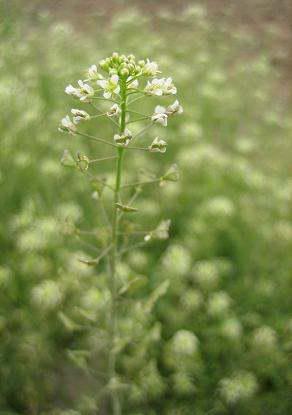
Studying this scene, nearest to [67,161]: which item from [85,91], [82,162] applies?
[82,162]

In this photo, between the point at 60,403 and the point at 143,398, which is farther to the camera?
the point at 60,403

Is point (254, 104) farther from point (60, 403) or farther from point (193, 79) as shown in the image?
point (60, 403)

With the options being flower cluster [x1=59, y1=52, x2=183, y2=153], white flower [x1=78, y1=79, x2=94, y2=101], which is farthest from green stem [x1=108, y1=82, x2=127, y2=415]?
white flower [x1=78, y1=79, x2=94, y2=101]

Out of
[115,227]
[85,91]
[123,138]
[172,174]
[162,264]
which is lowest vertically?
[162,264]

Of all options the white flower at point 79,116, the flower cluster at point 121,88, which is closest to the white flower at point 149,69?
the flower cluster at point 121,88

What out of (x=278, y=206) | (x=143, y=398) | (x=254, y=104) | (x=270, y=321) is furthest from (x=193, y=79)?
(x=143, y=398)

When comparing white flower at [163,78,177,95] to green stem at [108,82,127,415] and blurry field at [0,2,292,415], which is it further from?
blurry field at [0,2,292,415]

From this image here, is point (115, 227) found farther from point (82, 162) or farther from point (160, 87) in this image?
point (160, 87)
